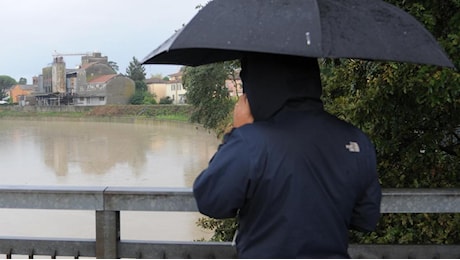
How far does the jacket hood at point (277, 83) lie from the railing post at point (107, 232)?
1510mm

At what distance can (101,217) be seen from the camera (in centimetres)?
282

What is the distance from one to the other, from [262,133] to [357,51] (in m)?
0.41

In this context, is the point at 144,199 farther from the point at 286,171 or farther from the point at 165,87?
the point at 165,87

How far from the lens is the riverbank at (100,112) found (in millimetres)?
57781

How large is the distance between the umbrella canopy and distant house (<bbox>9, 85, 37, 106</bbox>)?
78910mm

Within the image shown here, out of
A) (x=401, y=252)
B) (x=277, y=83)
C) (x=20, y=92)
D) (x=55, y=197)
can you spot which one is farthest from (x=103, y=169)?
(x=20, y=92)

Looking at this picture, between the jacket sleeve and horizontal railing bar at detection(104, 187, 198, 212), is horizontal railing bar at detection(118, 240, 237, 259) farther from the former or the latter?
the jacket sleeve

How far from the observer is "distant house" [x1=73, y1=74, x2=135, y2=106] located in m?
72.6

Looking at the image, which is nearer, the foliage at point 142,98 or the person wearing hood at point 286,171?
the person wearing hood at point 286,171

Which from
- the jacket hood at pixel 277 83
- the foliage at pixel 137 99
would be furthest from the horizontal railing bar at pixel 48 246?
the foliage at pixel 137 99

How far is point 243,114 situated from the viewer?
1.63 meters

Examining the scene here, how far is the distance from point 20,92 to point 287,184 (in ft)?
294

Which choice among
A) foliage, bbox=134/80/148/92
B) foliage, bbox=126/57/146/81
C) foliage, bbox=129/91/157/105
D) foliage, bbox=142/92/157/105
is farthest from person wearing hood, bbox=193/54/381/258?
foliage, bbox=126/57/146/81

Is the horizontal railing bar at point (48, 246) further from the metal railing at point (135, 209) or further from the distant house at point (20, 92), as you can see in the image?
the distant house at point (20, 92)
